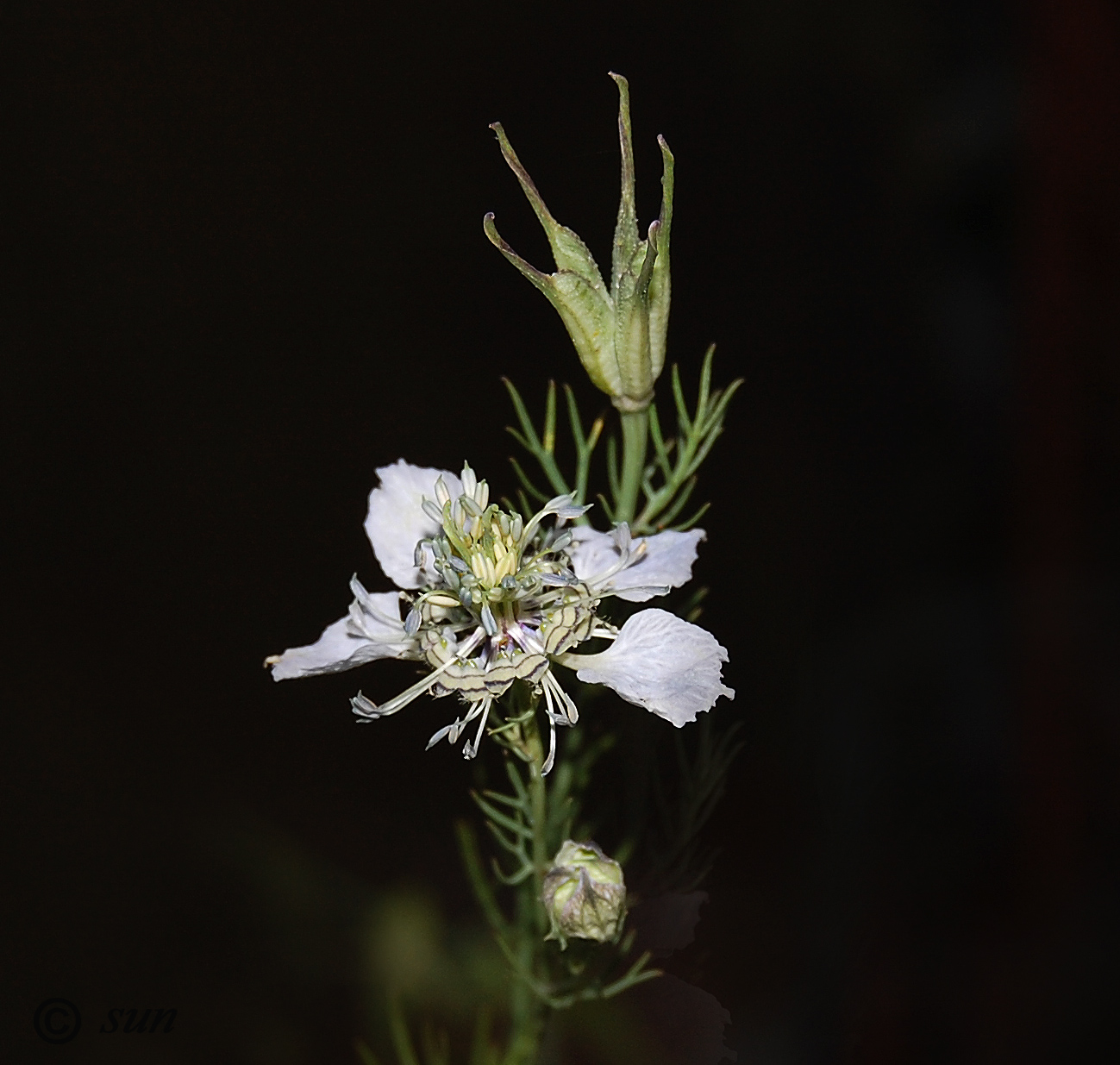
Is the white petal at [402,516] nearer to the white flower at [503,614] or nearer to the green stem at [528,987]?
the white flower at [503,614]

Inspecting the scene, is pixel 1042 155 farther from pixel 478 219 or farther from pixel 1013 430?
pixel 478 219

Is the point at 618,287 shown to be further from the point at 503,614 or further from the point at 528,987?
the point at 528,987

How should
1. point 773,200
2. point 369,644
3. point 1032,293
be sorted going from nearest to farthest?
point 369,644
point 773,200
point 1032,293

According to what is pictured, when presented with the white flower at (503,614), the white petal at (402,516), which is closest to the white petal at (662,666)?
the white flower at (503,614)

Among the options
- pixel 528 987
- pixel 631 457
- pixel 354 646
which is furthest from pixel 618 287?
pixel 528 987

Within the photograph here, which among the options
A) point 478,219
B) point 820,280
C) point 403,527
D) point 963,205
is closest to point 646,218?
point 403,527

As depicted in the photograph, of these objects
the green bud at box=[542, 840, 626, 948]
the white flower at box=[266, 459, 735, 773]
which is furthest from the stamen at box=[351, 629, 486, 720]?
the green bud at box=[542, 840, 626, 948]

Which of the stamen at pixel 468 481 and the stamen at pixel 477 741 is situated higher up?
the stamen at pixel 468 481
